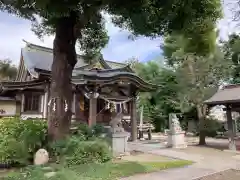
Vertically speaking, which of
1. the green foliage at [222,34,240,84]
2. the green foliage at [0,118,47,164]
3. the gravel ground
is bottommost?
the gravel ground

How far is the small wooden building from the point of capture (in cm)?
1431

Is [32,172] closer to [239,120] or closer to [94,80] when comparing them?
[94,80]

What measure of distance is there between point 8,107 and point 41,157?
10.2 metres

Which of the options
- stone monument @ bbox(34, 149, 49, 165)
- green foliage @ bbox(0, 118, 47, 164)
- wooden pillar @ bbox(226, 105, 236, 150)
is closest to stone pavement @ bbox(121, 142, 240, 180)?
wooden pillar @ bbox(226, 105, 236, 150)

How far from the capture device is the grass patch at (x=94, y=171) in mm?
6338

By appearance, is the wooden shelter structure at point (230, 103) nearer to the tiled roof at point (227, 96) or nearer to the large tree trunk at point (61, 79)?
the tiled roof at point (227, 96)

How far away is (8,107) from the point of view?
16641mm

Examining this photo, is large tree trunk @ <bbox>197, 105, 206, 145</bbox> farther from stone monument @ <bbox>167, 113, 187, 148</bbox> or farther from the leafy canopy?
the leafy canopy

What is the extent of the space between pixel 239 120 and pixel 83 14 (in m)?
23.4

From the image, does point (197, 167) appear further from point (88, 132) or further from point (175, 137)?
point (175, 137)

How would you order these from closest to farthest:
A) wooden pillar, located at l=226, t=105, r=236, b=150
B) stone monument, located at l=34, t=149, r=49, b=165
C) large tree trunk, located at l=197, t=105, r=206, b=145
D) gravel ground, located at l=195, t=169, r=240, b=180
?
gravel ground, located at l=195, t=169, r=240, b=180 < stone monument, located at l=34, t=149, r=49, b=165 < wooden pillar, located at l=226, t=105, r=236, b=150 < large tree trunk, located at l=197, t=105, r=206, b=145

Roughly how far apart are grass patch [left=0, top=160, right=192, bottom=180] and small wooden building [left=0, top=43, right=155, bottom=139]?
5952mm

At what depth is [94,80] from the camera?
13703 millimetres

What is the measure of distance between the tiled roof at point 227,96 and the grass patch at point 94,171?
528cm
